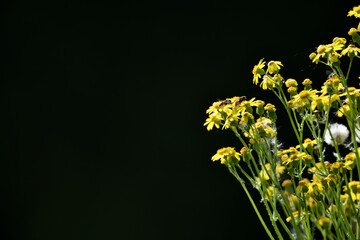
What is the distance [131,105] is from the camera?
6.96ft

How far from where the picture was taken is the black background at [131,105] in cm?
202

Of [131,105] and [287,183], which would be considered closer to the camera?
[287,183]

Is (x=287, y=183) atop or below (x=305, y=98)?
below

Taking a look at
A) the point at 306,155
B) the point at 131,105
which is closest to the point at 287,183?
the point at 306,155

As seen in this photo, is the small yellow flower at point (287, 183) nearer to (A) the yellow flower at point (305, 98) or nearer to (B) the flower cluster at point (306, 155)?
(B) the flower cluster at point (306, 155)

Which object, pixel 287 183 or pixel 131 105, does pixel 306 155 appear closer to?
pixel 287 183

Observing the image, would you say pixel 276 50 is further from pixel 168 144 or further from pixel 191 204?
pixel 191 204

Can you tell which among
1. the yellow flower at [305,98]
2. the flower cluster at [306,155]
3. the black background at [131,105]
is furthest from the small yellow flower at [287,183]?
the black background at [131,105]

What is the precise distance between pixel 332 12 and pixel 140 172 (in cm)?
111

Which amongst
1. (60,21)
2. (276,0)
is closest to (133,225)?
(60,21)

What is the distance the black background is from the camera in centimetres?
202

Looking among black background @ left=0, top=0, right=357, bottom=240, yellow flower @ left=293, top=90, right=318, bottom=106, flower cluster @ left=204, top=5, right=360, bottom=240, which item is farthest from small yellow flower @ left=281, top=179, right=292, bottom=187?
black background @ left=0, top=0, right=357, bottom=240

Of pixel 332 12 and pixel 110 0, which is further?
pixel 110 0

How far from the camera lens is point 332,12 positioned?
6.54 feet
